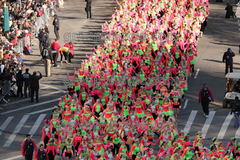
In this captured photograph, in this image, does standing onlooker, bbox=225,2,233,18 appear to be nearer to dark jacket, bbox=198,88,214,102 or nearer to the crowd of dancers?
the crowd of dancers

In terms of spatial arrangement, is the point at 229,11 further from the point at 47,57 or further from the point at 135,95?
the point at 135,95

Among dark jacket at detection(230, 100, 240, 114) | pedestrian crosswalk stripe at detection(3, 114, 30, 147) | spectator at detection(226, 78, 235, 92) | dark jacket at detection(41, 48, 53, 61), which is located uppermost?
dark jacket at detection(41, 48, 53, 61)

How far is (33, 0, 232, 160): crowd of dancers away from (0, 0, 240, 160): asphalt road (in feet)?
4.43

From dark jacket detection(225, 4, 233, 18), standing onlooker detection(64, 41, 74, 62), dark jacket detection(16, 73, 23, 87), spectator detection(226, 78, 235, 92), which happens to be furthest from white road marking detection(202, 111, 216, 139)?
dark jacket detection(225, 4, 233, 18)

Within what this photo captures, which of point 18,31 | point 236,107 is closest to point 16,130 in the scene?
point 18,31

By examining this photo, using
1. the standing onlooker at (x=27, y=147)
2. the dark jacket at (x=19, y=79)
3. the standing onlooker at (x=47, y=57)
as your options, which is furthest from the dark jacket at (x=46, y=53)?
the standing onlooker at (x=27, y=147)

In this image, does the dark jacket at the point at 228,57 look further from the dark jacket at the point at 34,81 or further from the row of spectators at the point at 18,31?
the row of spectators at the point at 18,31

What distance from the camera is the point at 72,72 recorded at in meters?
36.4

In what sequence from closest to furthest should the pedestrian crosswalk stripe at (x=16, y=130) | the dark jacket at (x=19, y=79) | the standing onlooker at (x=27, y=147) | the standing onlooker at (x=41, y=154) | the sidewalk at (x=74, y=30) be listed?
the standing onlooker at (x=41, y=154), the standing onlooker at (x=27, y=147), the pedestrian crosswalk stripe at (x=16, y=130), the dark jacket at (x=19, y=79), the sidewalk at (x=74, y=30)

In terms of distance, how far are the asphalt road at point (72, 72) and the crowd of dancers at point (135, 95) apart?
135cm

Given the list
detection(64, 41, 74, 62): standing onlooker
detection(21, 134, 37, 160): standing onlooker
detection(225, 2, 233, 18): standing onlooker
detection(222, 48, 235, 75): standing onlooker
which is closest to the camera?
detection(21, 134, 37, 160): standing onlooker

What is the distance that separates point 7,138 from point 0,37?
8.15 m

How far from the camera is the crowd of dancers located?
962 inches

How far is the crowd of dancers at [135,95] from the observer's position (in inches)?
962
